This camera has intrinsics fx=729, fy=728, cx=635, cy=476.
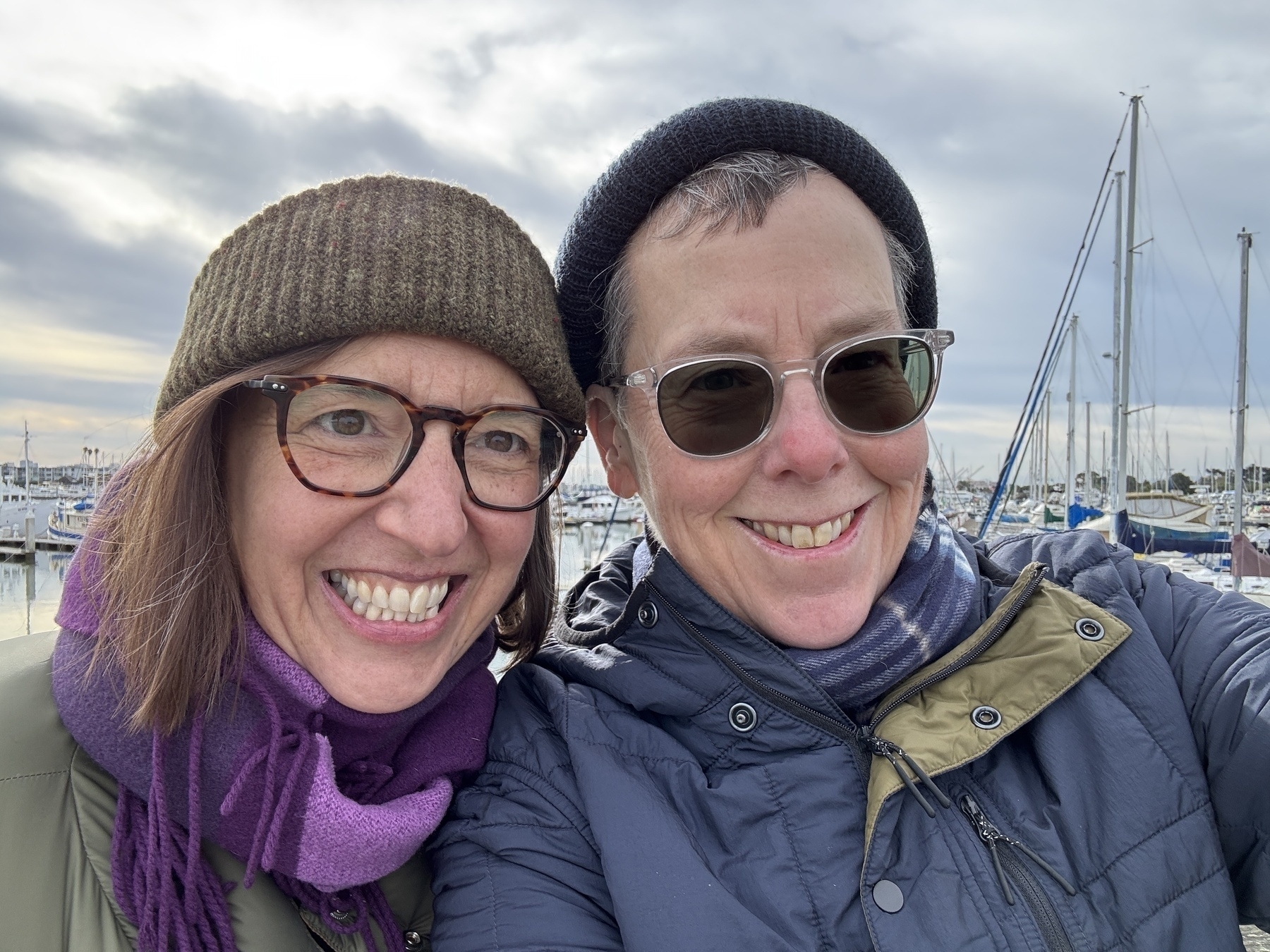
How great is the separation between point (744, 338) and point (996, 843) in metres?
1.17

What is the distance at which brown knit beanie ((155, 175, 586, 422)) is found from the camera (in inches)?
58.5

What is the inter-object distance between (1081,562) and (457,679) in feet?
5.23

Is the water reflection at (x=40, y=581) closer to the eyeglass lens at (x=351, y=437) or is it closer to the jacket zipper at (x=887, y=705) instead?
the jacket zipper at (x=887, y=705)

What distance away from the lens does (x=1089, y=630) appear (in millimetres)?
1615

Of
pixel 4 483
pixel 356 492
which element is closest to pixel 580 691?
pixel 356 492

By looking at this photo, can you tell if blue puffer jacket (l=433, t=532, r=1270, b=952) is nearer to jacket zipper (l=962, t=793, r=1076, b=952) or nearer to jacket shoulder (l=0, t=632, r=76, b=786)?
jacket zipper (l=962, t=793, r=1076, b=952)

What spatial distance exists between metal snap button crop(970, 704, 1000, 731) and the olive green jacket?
1348mm

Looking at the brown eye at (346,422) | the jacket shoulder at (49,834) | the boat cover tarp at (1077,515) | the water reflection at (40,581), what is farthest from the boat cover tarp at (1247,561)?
the jacket shoulder at (49,834)

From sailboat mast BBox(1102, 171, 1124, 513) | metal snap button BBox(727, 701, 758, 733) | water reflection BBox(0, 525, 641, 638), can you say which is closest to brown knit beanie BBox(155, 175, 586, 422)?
metal snap button BBox(727, 701, 758, 733)

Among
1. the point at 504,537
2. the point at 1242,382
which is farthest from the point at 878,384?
the point at 1242,382

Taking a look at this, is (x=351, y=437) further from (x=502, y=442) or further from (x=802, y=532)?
(x=802, y=532)

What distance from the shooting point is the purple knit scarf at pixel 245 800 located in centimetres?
130

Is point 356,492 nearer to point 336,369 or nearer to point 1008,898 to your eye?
point 336,369

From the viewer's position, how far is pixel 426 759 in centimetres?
163
